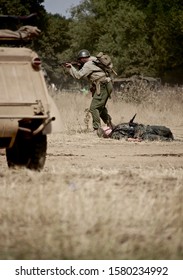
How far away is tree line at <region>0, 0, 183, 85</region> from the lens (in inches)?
1809

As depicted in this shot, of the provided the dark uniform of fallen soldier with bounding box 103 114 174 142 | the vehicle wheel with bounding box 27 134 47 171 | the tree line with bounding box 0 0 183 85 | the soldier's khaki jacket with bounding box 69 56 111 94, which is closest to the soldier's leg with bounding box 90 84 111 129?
the soldier's khaki jacket with bounding box 69 56 111 94

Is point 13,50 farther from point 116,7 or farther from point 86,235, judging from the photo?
point 116,7

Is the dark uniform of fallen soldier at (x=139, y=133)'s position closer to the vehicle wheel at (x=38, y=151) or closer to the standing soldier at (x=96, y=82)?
the standing soldier at (x=96, y=82)

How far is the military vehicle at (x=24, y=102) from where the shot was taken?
6.88m

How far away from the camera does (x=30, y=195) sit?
17.3ft

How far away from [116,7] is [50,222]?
5604 centimetres

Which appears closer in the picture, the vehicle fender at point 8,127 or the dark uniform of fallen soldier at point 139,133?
the vehicle fender at point 8,127

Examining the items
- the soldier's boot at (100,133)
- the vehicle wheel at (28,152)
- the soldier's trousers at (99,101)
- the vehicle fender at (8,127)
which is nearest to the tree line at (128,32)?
the soldier's trousers at (99,101)

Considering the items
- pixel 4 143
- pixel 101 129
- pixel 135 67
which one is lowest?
pixel 135 67

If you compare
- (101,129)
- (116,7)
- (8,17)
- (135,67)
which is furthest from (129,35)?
(8,17)

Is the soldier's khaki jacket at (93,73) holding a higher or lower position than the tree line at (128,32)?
higher

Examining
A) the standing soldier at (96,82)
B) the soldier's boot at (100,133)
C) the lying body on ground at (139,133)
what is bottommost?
the soldier's boot at (100,133)

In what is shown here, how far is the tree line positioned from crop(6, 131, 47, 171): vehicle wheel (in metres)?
34.9
